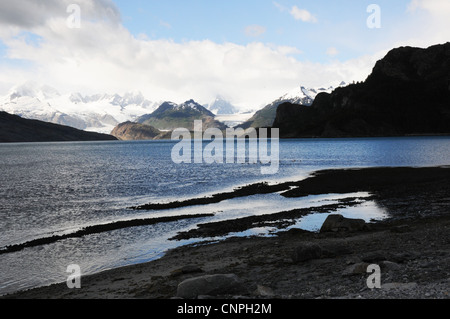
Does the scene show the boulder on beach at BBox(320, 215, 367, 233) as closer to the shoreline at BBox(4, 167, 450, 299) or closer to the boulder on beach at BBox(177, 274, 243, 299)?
the shoreline at BBox(4, 167, 450, 299)

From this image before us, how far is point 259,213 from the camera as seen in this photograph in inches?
1586

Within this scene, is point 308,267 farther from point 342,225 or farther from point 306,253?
point 342,225

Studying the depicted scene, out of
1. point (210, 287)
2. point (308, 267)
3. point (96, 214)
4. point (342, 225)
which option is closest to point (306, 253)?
Result: point (308, 267)

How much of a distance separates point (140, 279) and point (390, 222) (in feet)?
72.9

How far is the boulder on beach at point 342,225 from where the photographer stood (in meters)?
28.5

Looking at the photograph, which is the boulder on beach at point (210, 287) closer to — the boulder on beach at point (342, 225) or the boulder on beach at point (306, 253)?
the boulder on beach at point (306, 253)

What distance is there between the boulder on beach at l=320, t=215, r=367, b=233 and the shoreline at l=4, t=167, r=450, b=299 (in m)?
0.86

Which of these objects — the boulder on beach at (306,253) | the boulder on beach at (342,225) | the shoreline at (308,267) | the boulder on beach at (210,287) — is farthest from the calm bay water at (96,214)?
the boulder on beach at (210,287)

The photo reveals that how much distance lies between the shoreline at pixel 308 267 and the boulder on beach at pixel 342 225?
0.86 meters

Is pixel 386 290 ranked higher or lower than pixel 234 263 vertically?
higher

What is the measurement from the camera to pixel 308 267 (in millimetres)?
18531

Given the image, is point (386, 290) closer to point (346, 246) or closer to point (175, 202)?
point (346, 246)

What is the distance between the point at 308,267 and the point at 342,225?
11.6 m
